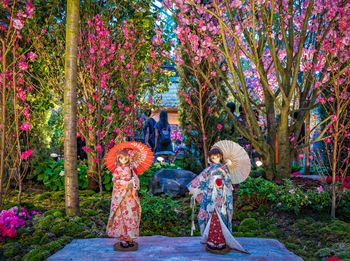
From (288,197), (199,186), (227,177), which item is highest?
(227,177)

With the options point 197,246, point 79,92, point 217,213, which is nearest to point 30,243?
point 197,246

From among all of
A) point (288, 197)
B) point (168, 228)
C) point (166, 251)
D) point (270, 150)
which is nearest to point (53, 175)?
point (168, 228)

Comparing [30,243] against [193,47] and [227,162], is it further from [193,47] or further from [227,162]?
[193,47]

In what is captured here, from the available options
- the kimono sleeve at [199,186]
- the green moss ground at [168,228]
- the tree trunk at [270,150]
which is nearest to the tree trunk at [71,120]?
the green moss ground at [168,228]

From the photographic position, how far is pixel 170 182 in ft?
23.1

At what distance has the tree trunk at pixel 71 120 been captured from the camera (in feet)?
16.2

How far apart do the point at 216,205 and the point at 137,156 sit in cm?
128

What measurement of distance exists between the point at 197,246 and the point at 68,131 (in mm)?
2828

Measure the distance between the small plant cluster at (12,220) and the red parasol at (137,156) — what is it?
70.6 inches

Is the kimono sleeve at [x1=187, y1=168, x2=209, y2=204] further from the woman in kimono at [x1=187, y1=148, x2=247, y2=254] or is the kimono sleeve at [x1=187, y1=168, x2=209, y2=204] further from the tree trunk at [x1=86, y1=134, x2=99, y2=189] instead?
the tree trunk at [x1=86, y1=134, x2=99, y2=189]

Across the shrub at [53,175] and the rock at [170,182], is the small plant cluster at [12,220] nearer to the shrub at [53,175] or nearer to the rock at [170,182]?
the shrub at [53,175]

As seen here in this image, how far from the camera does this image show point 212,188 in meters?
3.91

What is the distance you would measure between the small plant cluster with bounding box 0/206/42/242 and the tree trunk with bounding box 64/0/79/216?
729mm

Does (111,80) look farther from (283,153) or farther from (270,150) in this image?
(283,153)
